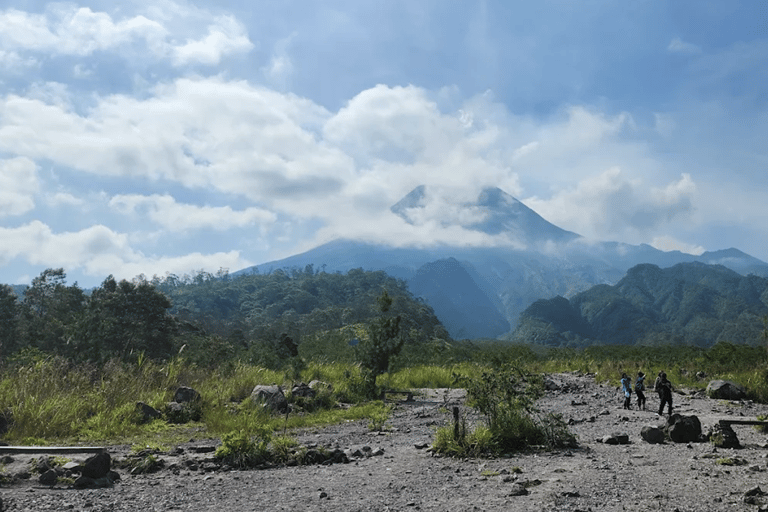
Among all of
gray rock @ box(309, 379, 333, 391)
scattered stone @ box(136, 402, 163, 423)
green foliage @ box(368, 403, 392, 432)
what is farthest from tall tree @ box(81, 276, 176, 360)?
green foliage @ box(368, 403, 392, 432)

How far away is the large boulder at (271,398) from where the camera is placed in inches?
546

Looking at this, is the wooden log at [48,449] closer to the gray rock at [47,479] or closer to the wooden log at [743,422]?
the gray rock at [47,479]

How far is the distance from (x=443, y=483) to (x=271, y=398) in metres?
8.06

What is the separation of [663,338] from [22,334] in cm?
15883

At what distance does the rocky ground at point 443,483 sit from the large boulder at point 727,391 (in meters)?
8.04

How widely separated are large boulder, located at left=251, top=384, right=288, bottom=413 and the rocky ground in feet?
12.1

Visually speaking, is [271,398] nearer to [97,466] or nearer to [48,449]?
[97,466]

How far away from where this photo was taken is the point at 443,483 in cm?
711

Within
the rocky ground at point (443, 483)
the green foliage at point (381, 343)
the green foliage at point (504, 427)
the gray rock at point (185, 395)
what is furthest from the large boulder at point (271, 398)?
the green foliage at point (504, 427)

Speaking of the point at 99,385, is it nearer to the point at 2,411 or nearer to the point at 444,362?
the point at 2,411

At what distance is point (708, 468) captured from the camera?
7387mm

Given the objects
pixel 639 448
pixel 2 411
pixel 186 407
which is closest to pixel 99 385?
Result: pixel 186 407

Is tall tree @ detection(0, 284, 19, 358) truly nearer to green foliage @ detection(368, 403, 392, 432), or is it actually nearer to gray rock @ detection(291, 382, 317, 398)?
gray rock @ detection(291, 382, 317, 398)

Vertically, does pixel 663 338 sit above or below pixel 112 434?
below
